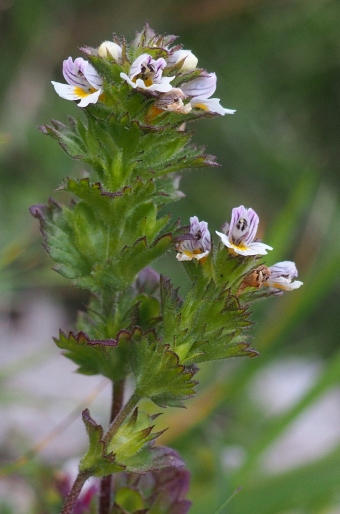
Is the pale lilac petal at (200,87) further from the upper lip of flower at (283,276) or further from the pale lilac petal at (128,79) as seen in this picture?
the upper lip of flower at (283,276)

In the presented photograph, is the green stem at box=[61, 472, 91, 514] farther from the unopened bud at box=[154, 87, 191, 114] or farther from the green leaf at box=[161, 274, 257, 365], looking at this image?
the unopened bud at box=[154, 87, 191, 114]

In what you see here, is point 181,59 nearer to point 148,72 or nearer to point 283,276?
point 148,72

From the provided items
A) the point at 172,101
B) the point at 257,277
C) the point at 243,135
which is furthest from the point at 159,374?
the point at 243,135

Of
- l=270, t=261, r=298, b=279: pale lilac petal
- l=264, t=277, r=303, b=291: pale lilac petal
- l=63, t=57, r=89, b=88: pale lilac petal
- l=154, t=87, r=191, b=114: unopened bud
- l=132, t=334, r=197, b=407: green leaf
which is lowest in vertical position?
l=132, t=334, r=197, b=407: green leaf

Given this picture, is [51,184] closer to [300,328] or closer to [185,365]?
[300,328]

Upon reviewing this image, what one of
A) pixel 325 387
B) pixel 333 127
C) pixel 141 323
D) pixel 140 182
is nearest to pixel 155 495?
pixel 141 323

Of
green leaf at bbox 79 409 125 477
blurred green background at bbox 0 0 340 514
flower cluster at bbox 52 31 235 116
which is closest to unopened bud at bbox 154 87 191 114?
flower cluster at bbox 52 31 235 116
